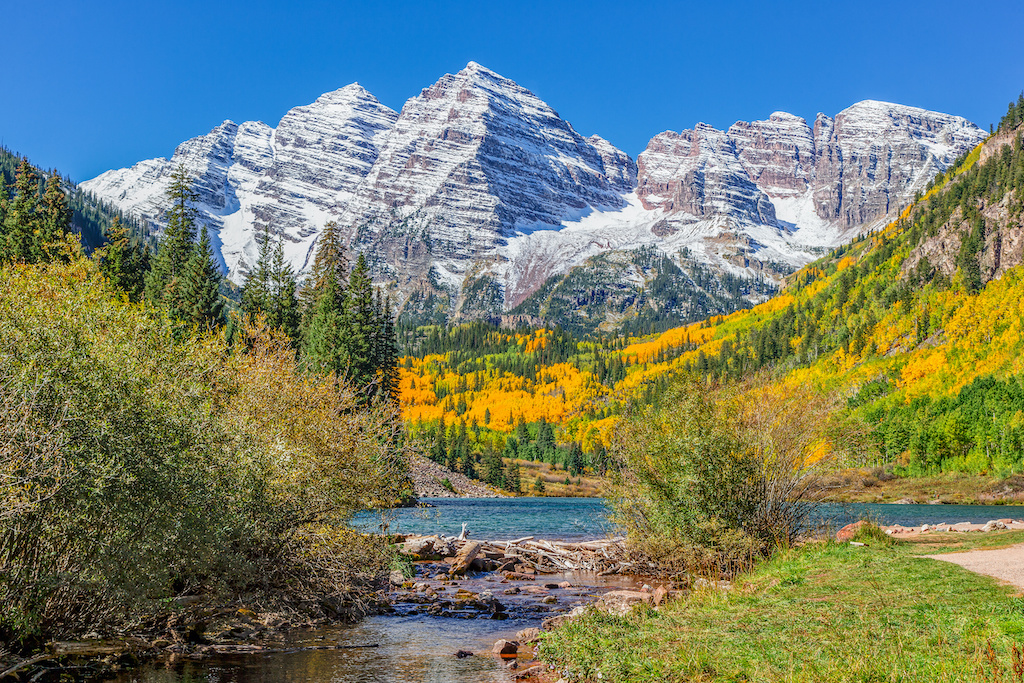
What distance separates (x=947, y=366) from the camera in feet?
447

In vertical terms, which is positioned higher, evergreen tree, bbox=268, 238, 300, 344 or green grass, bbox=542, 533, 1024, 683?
evergreen tree, bbox=268, 238, 300, 344

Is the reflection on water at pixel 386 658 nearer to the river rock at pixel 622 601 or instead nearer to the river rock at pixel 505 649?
the river rock at pixel 505 649

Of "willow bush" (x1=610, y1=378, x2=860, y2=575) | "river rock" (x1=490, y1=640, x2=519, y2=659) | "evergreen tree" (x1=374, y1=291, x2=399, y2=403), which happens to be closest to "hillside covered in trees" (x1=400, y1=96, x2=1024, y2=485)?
"evergreen tree" (x1=374, y1=291, x2=399, y2=403)

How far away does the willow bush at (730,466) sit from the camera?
2509 cm

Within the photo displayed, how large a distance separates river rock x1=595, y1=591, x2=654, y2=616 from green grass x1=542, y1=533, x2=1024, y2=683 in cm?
181

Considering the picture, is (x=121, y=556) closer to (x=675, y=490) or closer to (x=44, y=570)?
(x=44, y=570)

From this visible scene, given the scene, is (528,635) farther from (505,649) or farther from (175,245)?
(175,245)

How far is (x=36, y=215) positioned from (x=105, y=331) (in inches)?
2650

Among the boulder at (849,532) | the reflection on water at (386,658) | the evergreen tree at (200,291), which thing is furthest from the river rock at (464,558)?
the evergreen tree at (200,291)

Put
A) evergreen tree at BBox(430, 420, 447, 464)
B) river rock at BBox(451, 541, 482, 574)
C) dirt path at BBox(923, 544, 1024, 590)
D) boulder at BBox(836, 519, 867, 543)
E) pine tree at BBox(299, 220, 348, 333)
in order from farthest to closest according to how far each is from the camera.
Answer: evergreen tree at BBox(430, 420, 447, 464), pine tree at BBox(299, 220, 348, 333), river rock at BBox(451, 541, 482, 574), boulder at BBox(836, 519, 867, 543), dirt path at BBox(923, 544, 1024, 590)

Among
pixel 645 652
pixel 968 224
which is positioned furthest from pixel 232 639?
pixel 968 224

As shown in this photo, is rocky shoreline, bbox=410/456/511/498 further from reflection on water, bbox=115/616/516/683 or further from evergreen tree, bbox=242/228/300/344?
reflection on water, bbox=115/616/516/683

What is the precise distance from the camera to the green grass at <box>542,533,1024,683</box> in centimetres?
1073

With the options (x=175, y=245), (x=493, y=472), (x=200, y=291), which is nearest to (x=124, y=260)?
(x=175, y=245)
